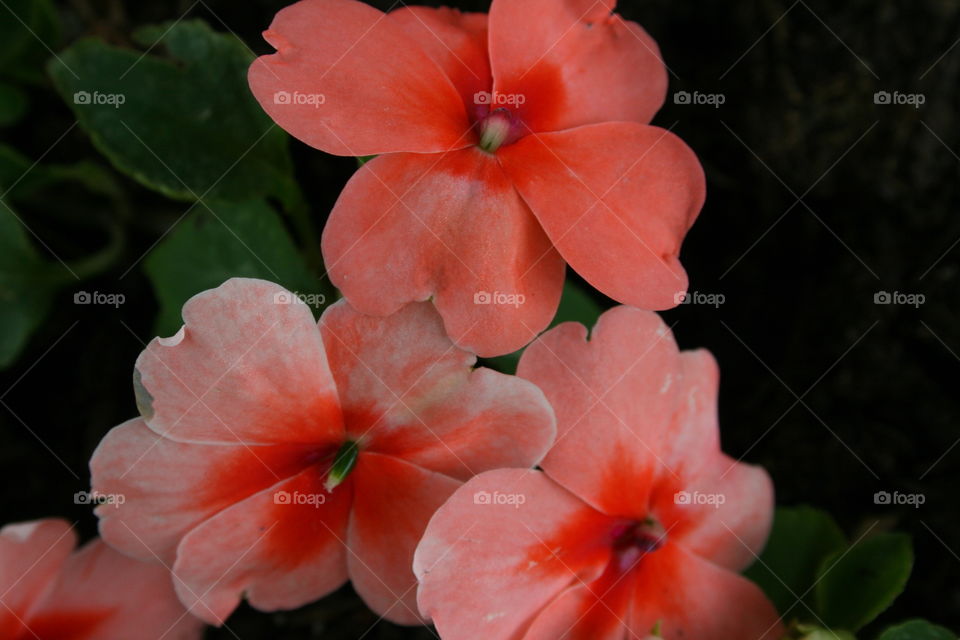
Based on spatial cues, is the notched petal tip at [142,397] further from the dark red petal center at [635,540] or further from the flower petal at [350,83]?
the dark red petal center at [635,540]

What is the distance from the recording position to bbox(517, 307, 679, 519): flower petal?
0.92 m

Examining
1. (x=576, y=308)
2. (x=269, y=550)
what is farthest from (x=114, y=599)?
(x=576, y=308)

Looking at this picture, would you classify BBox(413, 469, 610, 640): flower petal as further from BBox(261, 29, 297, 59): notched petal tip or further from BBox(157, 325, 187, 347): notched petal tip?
BBox(261, 29, 297, 59): notched petal tip

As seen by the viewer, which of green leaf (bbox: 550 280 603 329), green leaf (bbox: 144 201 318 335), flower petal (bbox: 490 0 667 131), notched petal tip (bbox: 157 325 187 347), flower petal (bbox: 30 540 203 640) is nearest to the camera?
notched petal tip (bbox: 157 325 187 347)

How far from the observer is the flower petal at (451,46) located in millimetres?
912

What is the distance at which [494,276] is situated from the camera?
2.82 ft

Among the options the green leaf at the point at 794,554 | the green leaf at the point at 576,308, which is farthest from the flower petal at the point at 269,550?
the green leaf at the point at 794,554

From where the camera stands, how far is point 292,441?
89 cm

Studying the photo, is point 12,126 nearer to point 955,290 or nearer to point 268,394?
point 268,394

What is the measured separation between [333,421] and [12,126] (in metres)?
0.99

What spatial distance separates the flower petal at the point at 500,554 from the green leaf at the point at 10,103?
960 mm

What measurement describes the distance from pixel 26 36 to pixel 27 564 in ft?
2.44

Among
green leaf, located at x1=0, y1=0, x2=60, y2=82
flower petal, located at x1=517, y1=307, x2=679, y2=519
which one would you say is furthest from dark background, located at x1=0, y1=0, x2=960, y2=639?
flower petal, located at x1=517, y1=307, x2=679, y2=519

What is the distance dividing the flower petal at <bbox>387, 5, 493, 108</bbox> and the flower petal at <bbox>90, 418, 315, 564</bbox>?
15.4 inches
